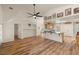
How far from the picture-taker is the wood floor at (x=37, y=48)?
211cm

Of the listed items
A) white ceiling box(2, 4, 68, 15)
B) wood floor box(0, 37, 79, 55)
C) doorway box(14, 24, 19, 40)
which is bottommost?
→ wood floor box(0, 37, 79, 55)

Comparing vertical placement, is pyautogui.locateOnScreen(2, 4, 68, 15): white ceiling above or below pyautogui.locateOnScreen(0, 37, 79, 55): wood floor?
above

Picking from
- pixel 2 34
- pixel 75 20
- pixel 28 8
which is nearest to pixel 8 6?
pixel 28 8

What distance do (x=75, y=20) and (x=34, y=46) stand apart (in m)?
0.78

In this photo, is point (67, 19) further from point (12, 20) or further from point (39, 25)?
point (12, 20)

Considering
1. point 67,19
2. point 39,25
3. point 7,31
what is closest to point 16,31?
point 7,31

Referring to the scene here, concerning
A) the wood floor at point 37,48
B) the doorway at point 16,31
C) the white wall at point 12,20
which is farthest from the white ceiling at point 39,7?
the wood floor at point 37,48

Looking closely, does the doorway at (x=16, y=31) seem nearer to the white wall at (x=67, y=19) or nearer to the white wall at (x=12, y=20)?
the white wall at (x=12, y=20)

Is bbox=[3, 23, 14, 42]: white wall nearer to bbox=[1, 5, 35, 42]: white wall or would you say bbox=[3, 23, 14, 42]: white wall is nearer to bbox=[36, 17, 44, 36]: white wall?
bbox=[1, 5, 35, 42]: white wall

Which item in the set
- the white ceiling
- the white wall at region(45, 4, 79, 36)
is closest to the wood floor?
the white wall at region(45, 4, 79, 36)

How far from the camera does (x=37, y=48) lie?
2.13 m

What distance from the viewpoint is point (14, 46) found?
211 cm

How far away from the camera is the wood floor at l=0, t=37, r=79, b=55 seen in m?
2.11
